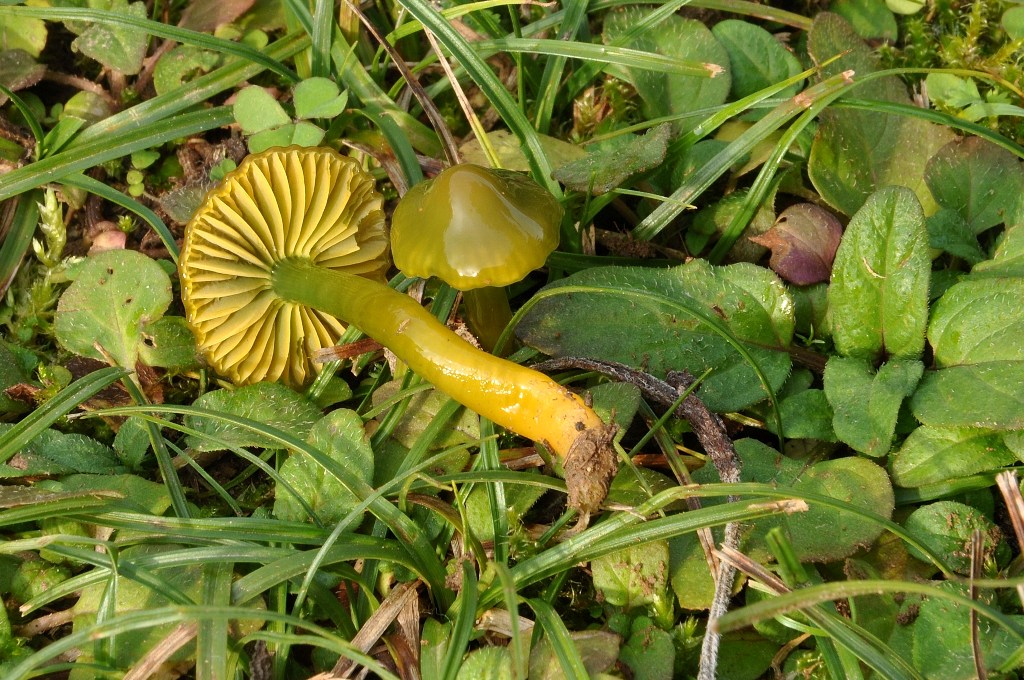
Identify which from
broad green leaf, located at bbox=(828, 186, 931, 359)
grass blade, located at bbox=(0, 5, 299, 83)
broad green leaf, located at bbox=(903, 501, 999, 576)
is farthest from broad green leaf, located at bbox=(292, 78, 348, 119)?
broad green leaf, located at bbox=(903, 501, 999, 576)

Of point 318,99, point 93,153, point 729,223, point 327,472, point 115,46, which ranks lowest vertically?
point 327,472

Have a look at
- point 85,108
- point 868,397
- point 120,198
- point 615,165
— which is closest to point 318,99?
point 120,198

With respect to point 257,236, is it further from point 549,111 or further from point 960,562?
point 960,562

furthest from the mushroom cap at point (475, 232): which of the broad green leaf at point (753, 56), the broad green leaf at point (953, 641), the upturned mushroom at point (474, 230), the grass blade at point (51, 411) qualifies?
the broad green leaf at point (953, 641)

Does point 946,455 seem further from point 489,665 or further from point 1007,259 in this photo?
point 489,665

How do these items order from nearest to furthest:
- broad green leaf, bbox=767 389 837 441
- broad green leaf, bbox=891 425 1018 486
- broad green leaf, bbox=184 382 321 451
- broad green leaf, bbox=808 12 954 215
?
broad green leaf, bbox=891 425 1018 486, broad green leaf, bbox=767 389 837 441, broad green leaf, bbox=184 382 321 451, broad green leaf, bbox=808 12 954 215

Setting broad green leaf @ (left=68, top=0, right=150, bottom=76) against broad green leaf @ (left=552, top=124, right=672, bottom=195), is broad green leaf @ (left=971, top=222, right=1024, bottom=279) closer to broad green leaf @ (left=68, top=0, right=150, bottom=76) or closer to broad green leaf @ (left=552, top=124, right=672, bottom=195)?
broad green leaf @ (left=552, top=124, right=672, bottom=195)

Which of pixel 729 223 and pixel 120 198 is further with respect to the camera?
pixel 120 198
